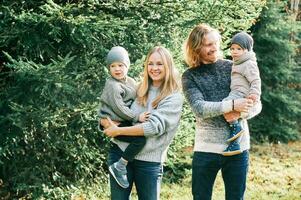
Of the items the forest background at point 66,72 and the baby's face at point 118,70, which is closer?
the baby's face at point 118,70

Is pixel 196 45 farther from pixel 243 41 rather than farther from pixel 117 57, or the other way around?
pixel 117 57

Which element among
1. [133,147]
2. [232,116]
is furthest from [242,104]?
[133,147]

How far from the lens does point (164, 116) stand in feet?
10.6

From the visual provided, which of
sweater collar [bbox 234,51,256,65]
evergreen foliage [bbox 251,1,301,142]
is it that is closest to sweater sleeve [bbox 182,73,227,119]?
sweater collar [bbox 234,51,256,65]

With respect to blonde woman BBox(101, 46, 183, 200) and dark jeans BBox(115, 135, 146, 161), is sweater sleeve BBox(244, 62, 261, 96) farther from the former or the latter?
dark jeans BBox(115, 135, 146, 161)

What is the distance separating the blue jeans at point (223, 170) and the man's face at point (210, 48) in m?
0.71

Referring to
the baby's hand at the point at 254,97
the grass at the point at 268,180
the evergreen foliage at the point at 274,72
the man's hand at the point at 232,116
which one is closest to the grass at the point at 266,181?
the grass at the point at 268,180

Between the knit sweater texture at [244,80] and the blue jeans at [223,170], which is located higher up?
the knit sweater texture at [244,80]

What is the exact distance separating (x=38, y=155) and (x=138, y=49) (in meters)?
1.80

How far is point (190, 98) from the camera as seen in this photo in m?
3.32

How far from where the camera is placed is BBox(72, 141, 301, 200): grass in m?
6.87

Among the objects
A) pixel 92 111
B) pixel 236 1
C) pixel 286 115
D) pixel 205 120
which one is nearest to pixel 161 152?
pixel 205 120

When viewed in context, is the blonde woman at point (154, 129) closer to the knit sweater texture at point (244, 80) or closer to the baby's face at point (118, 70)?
the baby's face at point (118, 70)

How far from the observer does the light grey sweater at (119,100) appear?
131 inches
